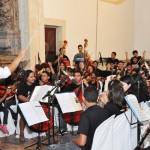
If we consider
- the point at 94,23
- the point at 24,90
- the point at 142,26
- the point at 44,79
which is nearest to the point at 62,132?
the point at 24,90

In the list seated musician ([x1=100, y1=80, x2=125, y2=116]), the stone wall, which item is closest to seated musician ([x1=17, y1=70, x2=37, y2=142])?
seated musician ([x1=100, y1=80, x2=125, y2=116])

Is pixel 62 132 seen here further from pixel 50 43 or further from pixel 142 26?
pixel 142 26

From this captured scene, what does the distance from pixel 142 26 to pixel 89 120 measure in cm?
1286

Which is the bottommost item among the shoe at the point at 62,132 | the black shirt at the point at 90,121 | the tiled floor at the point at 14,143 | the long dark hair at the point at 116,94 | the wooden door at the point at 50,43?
the tiled floor at the point at 14,143

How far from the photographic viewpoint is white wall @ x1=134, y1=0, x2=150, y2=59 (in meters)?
15.2

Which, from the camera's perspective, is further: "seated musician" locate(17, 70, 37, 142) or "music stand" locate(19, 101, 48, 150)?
"seated musician" locate(17, 70, 37, 142)

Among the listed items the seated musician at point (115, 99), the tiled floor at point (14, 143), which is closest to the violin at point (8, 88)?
the tiled floor at point (14, 143)

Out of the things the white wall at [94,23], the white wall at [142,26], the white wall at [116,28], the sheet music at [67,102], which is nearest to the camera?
the sheet music at [67,102]

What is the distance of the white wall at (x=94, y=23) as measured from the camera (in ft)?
35.9

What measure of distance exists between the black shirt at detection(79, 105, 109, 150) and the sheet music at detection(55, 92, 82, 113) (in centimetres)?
152

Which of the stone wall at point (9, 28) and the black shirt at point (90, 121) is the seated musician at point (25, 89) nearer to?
the black shirt at point (90, 121)

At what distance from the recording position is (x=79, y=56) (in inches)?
418

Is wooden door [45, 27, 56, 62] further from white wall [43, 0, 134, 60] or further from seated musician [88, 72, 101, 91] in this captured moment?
seated musician [88, 72, 101, 91]

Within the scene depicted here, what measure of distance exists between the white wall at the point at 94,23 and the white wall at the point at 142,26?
281 mm
